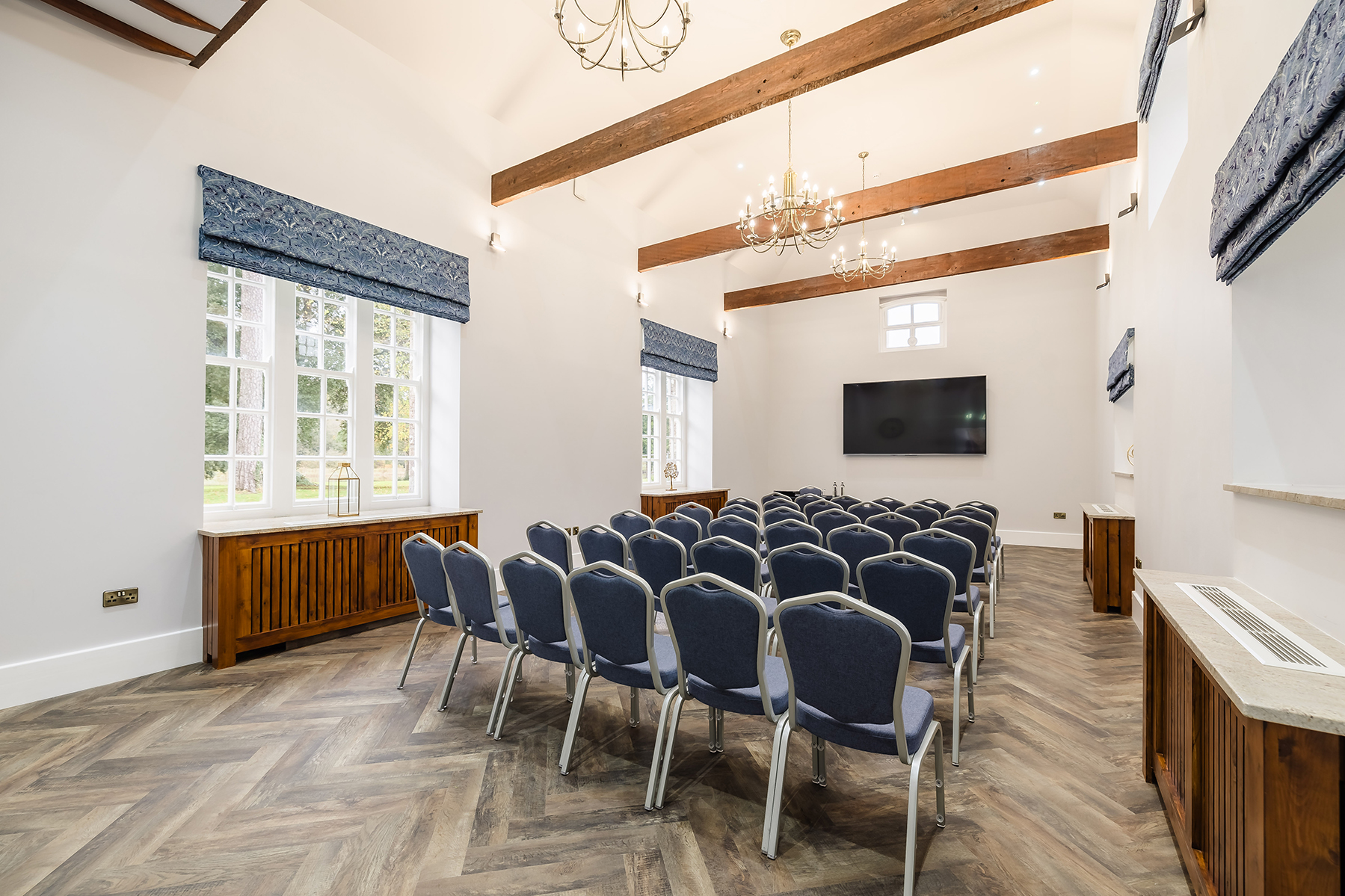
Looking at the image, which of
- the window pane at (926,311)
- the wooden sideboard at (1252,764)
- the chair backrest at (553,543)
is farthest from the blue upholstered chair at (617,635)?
the window pane at (926,311)

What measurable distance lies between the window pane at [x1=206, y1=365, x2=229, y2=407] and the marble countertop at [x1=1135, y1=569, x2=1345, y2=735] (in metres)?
5.08

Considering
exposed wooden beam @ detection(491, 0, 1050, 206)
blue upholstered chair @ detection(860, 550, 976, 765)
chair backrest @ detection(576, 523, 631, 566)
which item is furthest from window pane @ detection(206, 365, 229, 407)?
blue upholstered chair @ detection(860, 550, 976, 765)

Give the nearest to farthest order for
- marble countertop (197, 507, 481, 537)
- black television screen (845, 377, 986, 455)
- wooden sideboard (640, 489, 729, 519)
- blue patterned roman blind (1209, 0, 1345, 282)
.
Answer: blue patterned roman blind (1209, 0, 1345, 282), marble countertop (197, 507, 481, 537), wooden sideboard (640, 489, 729, 519), black television screen (845, 377, 986, 455)

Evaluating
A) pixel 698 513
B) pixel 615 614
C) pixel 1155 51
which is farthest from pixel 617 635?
pixel 1155 51

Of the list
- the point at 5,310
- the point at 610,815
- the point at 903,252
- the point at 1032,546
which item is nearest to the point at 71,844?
the point at 610,815

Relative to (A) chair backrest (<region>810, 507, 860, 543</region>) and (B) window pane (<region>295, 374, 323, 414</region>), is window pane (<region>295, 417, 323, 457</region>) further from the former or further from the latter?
(A) chair backrest (<region>810, 507, 860, 543</region>)

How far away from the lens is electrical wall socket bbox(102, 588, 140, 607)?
130 inches

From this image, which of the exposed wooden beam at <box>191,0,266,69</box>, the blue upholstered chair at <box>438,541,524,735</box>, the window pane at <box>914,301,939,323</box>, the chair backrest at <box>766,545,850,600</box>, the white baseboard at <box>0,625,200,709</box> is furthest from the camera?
the window pane at <box>914,301,939,323</box>

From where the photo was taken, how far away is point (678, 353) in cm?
824

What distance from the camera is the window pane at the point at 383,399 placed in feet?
16.6

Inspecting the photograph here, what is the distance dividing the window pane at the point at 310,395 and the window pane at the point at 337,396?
63 mm

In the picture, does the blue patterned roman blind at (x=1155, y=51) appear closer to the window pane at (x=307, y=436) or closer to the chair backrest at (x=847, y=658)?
the chair backrest at (x=847, y=658)

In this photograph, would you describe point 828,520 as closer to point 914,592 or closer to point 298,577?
point 914,592

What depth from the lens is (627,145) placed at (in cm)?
482
